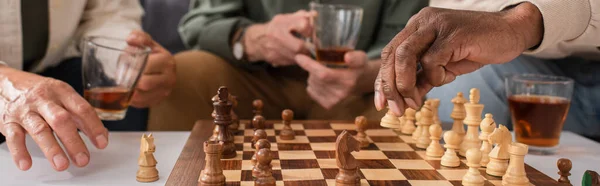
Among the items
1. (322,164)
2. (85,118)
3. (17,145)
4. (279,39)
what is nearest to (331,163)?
(322,164)

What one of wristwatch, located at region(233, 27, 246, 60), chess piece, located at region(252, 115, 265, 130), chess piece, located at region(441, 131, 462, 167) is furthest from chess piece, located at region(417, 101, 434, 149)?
wristwatch, located at region(233, 27, 246, 60)

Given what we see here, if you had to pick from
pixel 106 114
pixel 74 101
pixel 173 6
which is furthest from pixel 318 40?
pixel 173 6

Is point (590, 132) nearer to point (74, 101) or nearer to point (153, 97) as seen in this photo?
point (153, 97)

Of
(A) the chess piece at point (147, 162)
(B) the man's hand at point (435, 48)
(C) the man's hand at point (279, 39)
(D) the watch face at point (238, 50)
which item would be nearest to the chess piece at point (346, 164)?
(B) the man's hand at point (435, 48)

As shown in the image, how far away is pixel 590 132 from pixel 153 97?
1509 millimetres

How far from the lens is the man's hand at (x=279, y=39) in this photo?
2162 mm

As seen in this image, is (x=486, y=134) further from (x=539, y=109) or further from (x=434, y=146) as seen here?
(x=539, y=109)

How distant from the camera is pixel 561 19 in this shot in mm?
1371

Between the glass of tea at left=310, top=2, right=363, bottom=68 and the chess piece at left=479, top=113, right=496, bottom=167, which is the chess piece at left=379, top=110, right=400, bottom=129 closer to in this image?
the chess piece at left=479, top=113, right=496, bottom=167

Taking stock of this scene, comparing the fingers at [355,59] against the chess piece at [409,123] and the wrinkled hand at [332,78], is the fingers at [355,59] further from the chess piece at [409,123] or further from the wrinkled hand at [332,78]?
the chess piece at [409,123]

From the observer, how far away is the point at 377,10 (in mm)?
2559

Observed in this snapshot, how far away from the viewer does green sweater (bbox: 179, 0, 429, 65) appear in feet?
8.09

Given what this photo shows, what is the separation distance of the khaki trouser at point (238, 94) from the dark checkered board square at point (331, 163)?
30.1 inches

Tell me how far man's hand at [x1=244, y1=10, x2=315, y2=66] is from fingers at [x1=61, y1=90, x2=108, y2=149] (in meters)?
0.97
